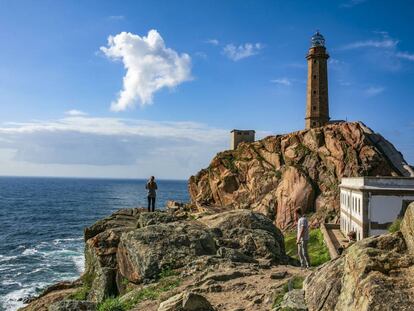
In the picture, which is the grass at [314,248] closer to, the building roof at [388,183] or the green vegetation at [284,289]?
the building roof at [388,183]

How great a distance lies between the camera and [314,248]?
38.5 m

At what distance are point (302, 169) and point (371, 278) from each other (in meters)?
52.8

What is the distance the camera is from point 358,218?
1449 inches

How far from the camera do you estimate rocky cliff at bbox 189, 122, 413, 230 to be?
54.0m

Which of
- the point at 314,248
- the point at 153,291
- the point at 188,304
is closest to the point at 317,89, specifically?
the point at 314,248

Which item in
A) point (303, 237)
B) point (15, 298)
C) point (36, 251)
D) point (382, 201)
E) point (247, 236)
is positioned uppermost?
point (382, 201)

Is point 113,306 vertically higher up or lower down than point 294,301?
lower down

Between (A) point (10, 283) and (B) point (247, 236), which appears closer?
(B) point (247, 236)

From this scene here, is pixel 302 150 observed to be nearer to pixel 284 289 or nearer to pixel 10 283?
pixel 10 283

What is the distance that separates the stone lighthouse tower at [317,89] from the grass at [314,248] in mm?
27106

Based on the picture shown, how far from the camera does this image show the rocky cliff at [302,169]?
5397 cm

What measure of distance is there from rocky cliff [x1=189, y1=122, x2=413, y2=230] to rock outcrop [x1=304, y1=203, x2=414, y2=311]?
4511 cm

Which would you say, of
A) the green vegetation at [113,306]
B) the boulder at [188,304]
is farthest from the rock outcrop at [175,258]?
the green vegetation at [113,306]

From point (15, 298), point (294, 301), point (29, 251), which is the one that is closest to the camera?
point (294, 301)
